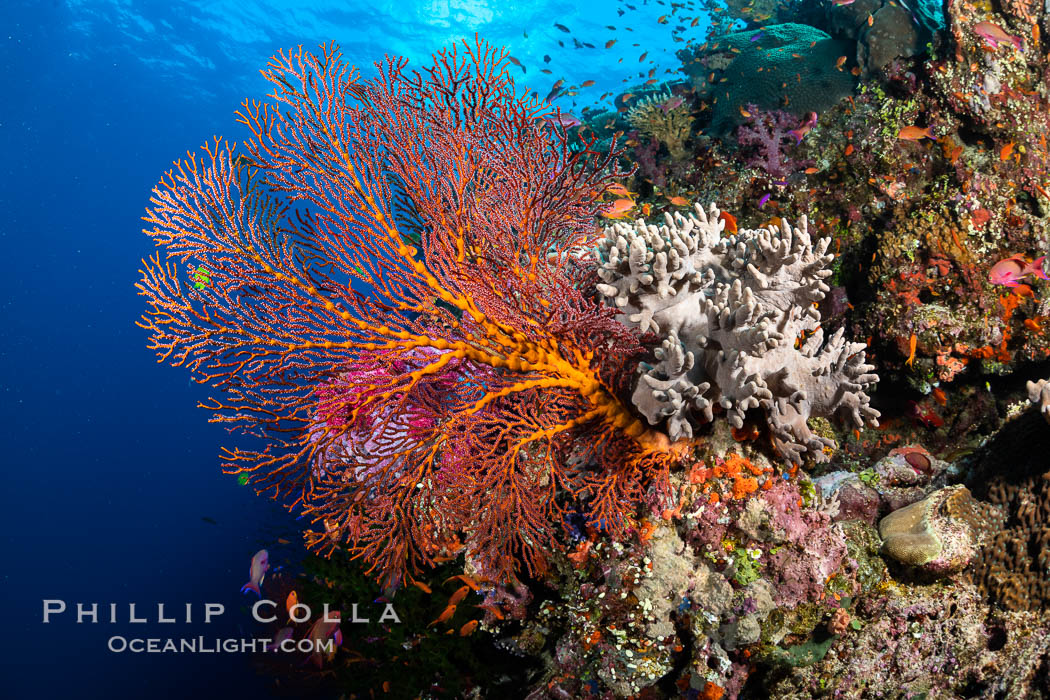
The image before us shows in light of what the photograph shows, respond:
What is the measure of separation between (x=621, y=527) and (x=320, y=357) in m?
1.98

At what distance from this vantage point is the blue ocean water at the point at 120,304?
74.5 feet

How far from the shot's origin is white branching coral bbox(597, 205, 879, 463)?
2.46 m

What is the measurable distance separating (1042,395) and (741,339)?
178 centimetres

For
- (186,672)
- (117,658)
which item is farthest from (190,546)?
(186,672)

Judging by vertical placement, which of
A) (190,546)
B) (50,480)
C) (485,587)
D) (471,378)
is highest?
(471,378)

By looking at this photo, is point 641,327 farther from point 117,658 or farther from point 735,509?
point 117,658

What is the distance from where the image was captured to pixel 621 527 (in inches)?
110

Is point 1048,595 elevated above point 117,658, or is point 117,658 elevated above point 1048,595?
point 1048,595

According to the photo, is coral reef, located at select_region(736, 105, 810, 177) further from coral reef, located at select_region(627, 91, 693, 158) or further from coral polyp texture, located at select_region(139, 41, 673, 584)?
coral polyp texture, located at select_region(139, 41, 673, 584)

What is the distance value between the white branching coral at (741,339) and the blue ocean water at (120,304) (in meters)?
18.3

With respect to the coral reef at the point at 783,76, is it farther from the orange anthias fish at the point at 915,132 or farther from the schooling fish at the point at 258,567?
the schooling fish at the point at 258,567

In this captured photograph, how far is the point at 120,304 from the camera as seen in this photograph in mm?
47406

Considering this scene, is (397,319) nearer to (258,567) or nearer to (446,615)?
(446,615)

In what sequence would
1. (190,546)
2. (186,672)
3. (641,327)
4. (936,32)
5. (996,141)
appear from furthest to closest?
(190,546) → (186,672) → (936,32) → (996,141) → (641,327)
